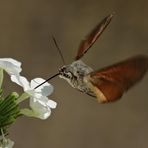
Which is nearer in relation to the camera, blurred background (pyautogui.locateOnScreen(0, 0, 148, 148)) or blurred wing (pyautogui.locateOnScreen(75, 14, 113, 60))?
blurred wing (pyautogui.locateOnScreen(75, 14, 113, 60))

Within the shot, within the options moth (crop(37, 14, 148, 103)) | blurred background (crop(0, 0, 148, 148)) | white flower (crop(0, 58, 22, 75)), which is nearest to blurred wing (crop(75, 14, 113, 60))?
moth (crop(37, 14, 148, 103))

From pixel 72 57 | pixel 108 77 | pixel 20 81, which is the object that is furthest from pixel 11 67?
pixel 72 57

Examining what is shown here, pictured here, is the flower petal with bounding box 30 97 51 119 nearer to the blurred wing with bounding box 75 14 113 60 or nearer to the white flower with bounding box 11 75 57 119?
the white flower with bounding box 11 75 57 119

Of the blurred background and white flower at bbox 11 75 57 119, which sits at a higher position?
white flower at bbox 11 75 57 119

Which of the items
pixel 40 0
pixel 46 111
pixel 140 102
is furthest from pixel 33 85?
pixel 40 0

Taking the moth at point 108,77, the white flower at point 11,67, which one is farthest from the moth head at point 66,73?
the white flower at point 11,67

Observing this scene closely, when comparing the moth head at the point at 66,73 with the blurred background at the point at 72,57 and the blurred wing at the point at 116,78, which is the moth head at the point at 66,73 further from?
the blurred background at the point at 72,57

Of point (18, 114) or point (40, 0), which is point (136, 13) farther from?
point (18, 114)
